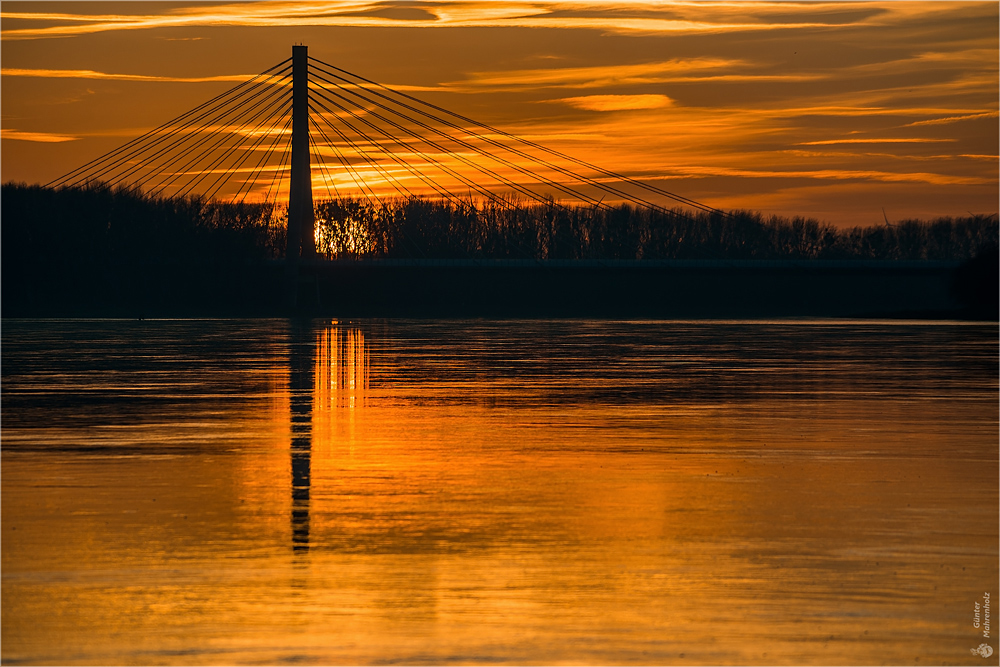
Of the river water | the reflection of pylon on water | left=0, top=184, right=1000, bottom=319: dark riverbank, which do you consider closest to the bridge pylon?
left=0, top=184, right=1000, bottom=319: dark riverbank

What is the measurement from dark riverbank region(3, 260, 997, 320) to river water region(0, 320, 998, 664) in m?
73.3

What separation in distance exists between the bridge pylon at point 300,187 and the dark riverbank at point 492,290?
2.09 m

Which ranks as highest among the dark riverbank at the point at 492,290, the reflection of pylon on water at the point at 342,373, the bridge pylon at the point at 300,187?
the bridge pylon at the point at 300,187

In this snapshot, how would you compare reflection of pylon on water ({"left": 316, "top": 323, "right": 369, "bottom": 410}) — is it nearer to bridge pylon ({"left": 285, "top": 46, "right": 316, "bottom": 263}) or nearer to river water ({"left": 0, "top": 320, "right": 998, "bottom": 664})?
river water ({"left": 0, "top": 320, "right": 998, "bottom": 664})

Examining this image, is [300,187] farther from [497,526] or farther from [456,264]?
[497,526]

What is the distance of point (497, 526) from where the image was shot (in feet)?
35.0

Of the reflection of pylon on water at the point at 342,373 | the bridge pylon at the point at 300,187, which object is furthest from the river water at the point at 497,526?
the bridge pylon at the point at 300,187

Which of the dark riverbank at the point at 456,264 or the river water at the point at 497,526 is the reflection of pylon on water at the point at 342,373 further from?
the dark riverbank at the point at 456,264

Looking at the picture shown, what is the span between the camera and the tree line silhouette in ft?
364

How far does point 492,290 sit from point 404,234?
1292 centimetres

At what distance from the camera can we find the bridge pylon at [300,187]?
92.3 meters

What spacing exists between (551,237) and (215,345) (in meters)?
119

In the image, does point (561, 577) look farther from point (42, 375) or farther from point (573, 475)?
point (42, 375)

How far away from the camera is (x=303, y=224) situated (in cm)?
9381
